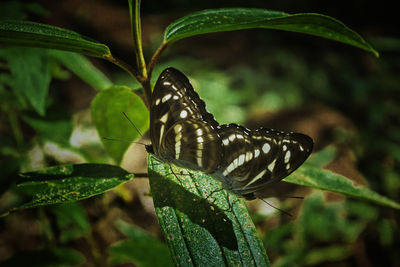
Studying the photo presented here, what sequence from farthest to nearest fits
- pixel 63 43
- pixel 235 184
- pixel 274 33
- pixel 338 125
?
pixel 274 33 < pixel 338 125 < pixel 235 184 < pixel 63 43

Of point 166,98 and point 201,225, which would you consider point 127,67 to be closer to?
point 166,98

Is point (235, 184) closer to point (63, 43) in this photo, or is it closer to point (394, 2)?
point (63, 43)

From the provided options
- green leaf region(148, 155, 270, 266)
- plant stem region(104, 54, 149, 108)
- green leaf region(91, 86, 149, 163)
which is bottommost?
green leaf region(148, 155, 270, 266)

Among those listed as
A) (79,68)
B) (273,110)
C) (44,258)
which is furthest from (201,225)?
(273,110)

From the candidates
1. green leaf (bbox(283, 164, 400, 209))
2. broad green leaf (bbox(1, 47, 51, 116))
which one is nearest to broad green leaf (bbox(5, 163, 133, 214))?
broad green leaf (bbox(1, 47, 51, 116))

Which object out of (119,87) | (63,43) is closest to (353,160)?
(119,87)

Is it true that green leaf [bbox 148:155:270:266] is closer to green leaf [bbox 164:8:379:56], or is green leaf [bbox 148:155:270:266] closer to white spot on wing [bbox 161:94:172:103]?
white spot on wing [bbox 161:94:172:103]

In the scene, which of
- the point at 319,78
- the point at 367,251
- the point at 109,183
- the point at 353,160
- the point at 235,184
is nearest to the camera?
the point at 109,183
